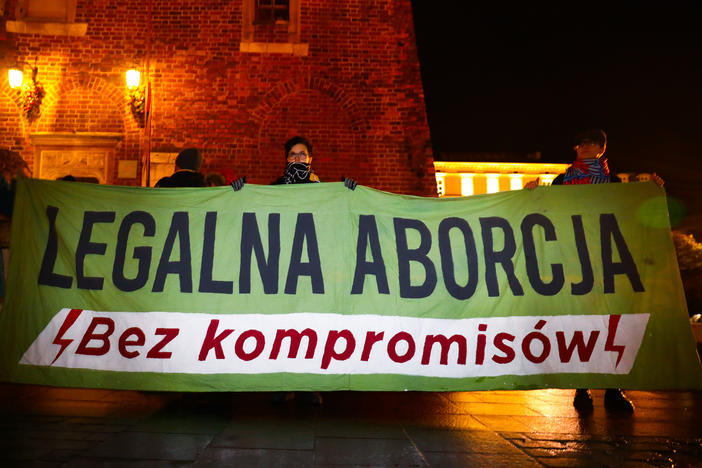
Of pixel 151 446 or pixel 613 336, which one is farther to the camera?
pixel 613 336

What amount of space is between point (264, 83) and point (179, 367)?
6.46 m

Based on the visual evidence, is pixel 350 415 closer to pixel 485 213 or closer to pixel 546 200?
pixel 485 213

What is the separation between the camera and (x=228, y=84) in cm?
870

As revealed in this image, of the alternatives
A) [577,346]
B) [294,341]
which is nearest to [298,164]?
[294,341]

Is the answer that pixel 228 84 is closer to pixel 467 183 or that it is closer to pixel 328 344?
pixel 328 344

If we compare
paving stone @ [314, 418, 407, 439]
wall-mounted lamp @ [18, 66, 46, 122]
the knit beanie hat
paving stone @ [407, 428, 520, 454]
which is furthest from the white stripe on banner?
wall-mounted lamp @ [18, 66, 46, 122]

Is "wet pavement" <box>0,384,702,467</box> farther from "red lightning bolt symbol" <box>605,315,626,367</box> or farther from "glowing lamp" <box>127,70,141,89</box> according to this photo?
"glowing lamp" <box>127,70,141,89</box>

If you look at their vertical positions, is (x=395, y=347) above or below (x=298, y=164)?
below

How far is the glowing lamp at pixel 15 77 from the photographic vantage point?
827 cm

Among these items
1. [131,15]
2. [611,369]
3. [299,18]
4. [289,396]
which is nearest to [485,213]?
[611,369]

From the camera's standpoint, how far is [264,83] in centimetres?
873

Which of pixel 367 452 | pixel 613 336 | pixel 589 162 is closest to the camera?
pixel 367 452

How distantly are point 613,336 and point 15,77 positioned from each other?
9376mm

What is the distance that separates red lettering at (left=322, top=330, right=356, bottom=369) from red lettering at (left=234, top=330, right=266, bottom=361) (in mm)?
428
